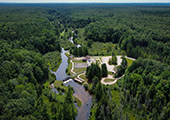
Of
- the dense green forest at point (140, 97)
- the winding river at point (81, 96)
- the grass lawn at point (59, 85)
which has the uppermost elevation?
the dense green forest at point (140, 97)

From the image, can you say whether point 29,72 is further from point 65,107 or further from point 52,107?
point 65,107

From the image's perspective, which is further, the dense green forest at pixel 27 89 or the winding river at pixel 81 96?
the winding river at pixel 81 96

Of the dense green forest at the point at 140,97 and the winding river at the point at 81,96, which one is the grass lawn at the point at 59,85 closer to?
the winding river at the point at 81,96

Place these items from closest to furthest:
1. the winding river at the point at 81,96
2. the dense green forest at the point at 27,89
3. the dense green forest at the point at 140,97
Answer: the dense green forest at the point at 27,89
the dense green forest at the point at 140,97
the winding river at the point at 81,96

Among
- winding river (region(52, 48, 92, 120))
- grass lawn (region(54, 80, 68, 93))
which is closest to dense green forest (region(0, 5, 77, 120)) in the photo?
grass lawn (region(54, 80, 68, 93))

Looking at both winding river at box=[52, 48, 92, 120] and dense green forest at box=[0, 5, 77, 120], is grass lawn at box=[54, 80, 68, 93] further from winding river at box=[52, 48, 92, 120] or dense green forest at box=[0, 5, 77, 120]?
winding river at box=[52, 48, 92, 120]

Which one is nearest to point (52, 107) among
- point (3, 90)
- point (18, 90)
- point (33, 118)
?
point (33, 118)

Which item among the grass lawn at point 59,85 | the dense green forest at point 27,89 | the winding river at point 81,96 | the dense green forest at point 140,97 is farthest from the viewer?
the grass lawn at point 59,85

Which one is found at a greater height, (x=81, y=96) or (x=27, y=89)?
(x=27, y=89)

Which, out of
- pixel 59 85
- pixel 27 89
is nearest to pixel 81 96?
pixel 59 85

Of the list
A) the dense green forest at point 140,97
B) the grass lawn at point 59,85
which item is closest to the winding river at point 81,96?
the dense green forest at point 140,97

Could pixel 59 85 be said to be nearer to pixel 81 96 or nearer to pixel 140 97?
pixel 81 96
